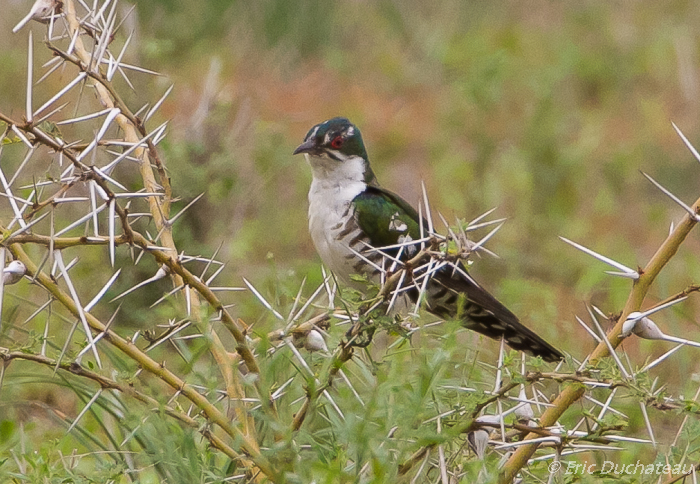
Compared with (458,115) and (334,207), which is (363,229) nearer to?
(334,207)

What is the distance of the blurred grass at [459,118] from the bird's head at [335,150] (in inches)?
29.7

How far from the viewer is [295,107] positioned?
8.68 m

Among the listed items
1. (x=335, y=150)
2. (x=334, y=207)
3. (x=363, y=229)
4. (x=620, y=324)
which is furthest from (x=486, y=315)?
(x=620, y=324)

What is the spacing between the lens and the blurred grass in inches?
231

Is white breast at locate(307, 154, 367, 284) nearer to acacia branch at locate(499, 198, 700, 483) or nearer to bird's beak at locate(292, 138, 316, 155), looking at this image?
bird's beak at locate(292, 138, 316, 155)

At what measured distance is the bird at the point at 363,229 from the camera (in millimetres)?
3766

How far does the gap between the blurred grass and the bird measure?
80 centimetres

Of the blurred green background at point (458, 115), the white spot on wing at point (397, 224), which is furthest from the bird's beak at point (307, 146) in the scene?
the blurred green background at point (458, 115)

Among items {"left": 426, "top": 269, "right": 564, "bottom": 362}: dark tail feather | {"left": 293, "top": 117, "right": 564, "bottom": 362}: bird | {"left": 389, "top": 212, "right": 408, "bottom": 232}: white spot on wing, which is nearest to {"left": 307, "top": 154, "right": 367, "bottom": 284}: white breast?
{"left": 293, "top": 117, "right": 564, "bottom": 362}: bird

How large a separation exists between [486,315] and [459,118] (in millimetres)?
4937

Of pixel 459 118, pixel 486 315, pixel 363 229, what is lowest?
pixel 459 118

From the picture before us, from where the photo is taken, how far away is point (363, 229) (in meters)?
4.10

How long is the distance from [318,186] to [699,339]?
1914 mm

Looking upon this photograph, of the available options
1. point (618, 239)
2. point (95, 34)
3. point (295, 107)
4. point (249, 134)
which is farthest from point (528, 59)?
point (95, 34)
